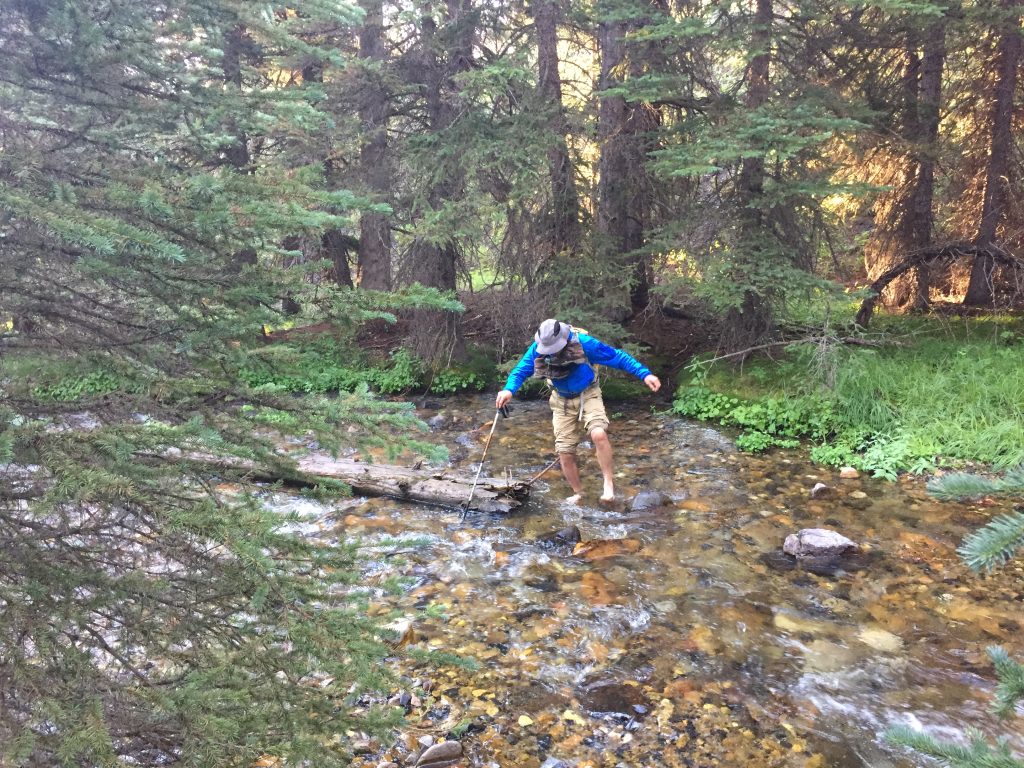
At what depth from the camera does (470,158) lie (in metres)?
11.1

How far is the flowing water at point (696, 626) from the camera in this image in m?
4.23

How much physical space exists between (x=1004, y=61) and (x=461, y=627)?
44.3ft

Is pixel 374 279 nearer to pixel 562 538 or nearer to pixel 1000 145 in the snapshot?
pixel 562 538

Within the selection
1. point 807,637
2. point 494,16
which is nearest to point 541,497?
point 807,637

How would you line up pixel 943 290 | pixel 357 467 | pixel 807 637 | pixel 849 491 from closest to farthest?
pixel 807 637
pixel 849 491
pixel 357 467
pixel 943 290

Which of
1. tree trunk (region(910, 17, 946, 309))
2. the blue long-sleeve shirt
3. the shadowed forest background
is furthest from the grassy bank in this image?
Result: the blue long-sleeve shirt

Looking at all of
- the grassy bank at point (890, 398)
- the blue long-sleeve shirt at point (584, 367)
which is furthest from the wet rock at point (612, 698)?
the grassy bank at point (890, 398)

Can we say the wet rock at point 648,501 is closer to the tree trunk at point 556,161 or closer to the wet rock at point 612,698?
the wet rock at point 612,698

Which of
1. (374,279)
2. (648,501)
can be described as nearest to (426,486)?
(648,501)

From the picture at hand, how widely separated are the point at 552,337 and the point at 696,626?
11.2 ft

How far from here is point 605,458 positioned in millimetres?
7949

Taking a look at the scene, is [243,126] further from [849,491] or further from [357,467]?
[849,491]

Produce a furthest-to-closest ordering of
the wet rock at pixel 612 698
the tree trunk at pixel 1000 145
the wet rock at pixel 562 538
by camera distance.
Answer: the tree trunk at pixel 1000 145 < the wet rock at pixel 562 538 < the wet rock at pixel 612 698

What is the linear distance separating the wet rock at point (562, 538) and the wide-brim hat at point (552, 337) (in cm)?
206
